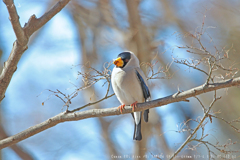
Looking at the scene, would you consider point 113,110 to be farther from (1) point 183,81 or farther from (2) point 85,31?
(2) point 85,31

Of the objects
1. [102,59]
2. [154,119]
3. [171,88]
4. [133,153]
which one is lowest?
[133,153]

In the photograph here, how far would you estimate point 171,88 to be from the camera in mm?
8562

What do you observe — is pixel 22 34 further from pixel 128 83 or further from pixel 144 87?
pixel 144 87

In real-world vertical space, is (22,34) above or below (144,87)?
above

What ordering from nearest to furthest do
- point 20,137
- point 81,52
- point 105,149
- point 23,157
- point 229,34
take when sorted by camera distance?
A: point 20,137
point 23,157
point 229,34
point 105,149
point 81,52

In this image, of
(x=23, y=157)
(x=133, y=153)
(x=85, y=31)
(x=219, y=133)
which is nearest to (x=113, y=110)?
(x=133, y=153)

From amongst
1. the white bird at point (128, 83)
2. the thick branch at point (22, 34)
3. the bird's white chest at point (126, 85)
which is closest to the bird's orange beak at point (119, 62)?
the white bird at point (128, 83)

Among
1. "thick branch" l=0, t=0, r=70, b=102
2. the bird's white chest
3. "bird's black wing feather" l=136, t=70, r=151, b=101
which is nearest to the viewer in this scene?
"thick branch" l=0, t=0, r=70, b=102

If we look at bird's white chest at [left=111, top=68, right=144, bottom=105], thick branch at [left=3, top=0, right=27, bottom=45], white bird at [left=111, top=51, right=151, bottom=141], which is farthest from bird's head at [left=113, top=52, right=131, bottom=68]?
thick branch at [left=3, top=0, right=27, bottom=45]

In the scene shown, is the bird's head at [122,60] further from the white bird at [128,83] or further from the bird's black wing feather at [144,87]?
the bird's black wing feather at [144,87]

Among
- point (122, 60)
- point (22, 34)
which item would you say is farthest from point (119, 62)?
point (22, 34)

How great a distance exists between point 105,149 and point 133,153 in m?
1.38

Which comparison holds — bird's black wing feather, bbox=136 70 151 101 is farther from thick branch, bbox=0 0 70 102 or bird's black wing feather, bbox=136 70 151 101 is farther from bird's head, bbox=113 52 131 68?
thick branch, bbox=0 0 70 102

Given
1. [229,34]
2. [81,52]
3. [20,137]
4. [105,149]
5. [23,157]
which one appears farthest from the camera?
[81,52]
